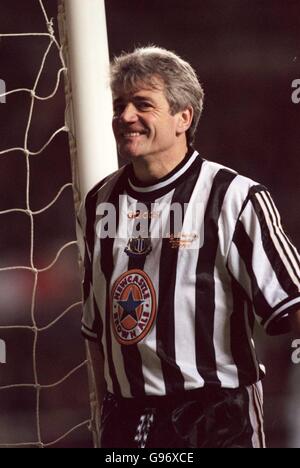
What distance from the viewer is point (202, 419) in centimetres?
124

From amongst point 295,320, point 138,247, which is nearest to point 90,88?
point 138,247

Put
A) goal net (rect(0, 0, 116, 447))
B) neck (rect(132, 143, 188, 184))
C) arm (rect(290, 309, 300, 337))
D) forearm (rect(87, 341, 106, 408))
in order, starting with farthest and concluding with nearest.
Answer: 1. goal net (rect(0, 0, 116, 447))
2. forearm (rect(87, 341, 106, 408))
3. neck (rect(132, 143, 188, 184))
4. arm (rect(290, 309, 300, 337))

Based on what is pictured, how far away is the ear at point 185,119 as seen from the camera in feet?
4.26

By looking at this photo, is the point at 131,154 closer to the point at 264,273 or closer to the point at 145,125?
the point at 145,125

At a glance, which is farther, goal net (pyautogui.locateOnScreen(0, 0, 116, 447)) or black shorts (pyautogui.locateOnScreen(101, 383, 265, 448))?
goal net (pyautogui.locateOnScreen(0, 0, 116, 447))

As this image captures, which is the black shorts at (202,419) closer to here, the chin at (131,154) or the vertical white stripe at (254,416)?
the vertical white stripe at (254,416)

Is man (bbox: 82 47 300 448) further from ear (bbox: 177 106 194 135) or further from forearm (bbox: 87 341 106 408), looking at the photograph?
forearm (bbox: 87 341 106 408)

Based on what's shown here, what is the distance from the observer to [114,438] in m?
1.31

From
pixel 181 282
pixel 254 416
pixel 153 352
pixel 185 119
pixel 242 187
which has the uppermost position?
pixel 185 119

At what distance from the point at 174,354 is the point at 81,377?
154 cm

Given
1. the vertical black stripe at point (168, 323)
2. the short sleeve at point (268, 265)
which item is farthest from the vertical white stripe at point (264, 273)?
the vertical black stripe at point (168, 323)

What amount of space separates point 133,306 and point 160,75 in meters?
0.35

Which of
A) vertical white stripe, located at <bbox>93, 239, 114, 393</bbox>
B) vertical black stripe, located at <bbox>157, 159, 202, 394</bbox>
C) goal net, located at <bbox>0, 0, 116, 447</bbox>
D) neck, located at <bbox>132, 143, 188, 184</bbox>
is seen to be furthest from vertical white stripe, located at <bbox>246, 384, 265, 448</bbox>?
goal net, located at <bbox>0, 0, 116, 447</bbox>

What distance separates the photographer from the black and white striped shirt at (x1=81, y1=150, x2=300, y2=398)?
120cm
